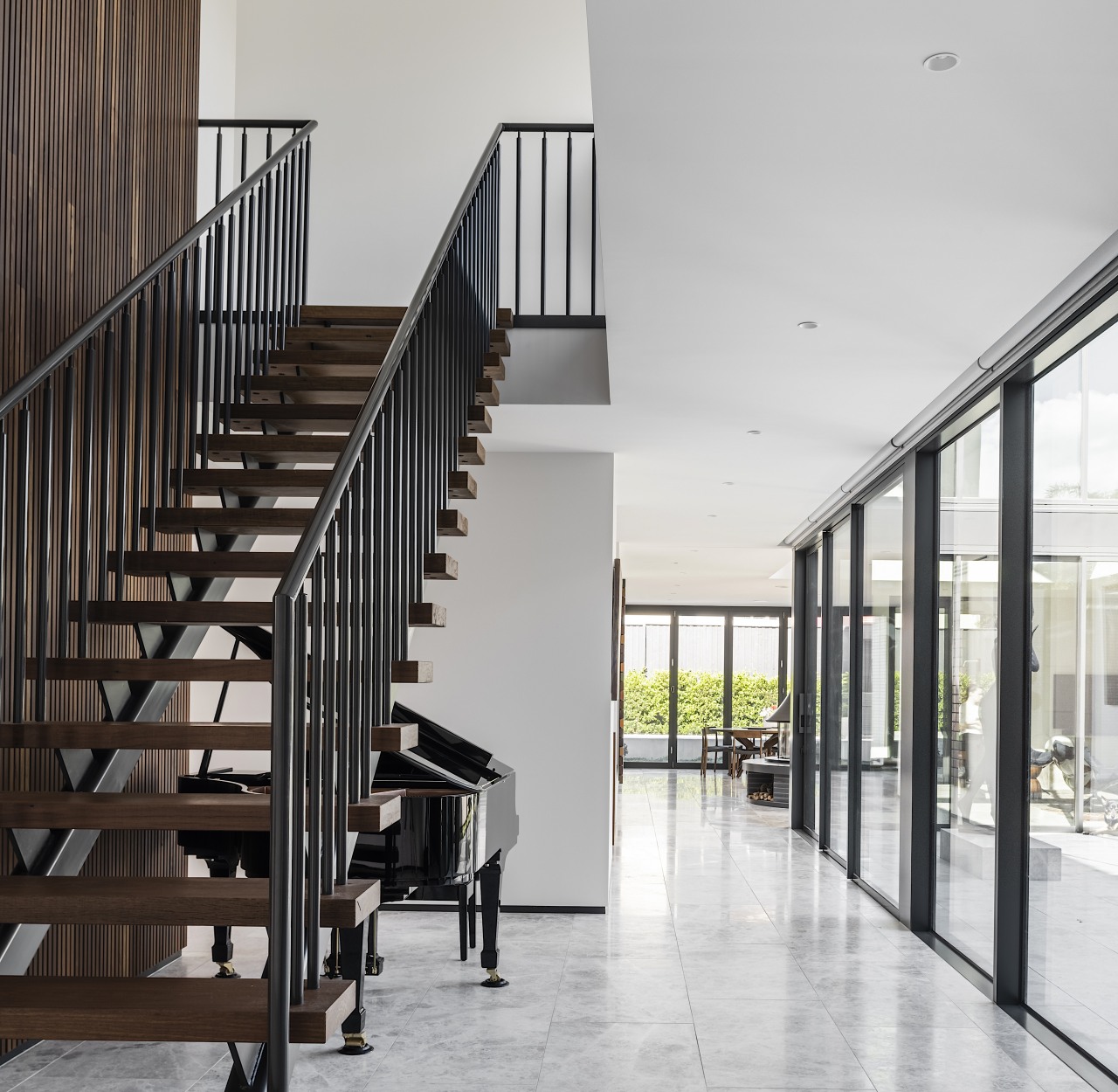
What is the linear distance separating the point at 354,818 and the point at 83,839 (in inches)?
38.8

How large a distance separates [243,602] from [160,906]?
1259 millimetres

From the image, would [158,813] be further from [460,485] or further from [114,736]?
[460,485]

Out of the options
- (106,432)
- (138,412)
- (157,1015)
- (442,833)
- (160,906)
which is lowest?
(442,833)

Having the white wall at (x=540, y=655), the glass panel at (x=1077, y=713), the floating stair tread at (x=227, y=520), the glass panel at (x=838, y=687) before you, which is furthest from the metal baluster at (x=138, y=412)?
the glass panel at (x=838, y=687)

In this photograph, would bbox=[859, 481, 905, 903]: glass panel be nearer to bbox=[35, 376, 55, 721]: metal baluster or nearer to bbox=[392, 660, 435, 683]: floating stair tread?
bbox=[392, 660, 435, 683]: floating stair tread

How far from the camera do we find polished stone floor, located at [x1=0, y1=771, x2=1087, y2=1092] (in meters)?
3.81

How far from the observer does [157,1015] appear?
2217 mm

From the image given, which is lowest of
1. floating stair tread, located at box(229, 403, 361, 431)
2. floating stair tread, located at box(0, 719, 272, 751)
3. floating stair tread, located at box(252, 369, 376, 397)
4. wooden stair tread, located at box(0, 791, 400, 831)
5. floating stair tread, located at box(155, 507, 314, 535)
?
wooden stair tread, located at box(0, 791, 400, 831)

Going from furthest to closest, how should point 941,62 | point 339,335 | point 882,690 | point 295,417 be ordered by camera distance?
1. point 882,690
2. point 339,335
3. point 295,417
4. point 941,62

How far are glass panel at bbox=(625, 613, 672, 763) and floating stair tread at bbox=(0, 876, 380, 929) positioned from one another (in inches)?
581

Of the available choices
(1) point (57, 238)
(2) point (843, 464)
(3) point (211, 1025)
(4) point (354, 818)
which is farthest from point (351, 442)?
(2) point (843, 464)

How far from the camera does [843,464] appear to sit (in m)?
6.85

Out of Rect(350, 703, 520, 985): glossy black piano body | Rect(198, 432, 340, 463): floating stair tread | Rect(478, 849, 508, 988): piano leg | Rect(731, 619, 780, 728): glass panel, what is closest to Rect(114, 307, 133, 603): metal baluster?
Rect(198, 432, 340, 463): floating stair tread

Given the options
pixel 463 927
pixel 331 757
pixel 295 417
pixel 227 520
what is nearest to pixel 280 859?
pixel 331 757
